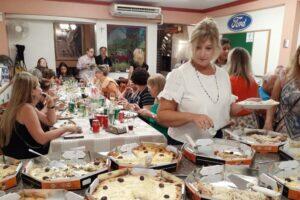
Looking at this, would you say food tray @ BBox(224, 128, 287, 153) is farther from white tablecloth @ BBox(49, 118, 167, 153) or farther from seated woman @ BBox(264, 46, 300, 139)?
white tablecloth @ BBox(49, 118, 167, 153)

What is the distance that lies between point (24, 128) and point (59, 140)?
27 centimetres

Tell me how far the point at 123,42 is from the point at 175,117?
5.88 meters

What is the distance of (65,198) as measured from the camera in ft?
2.94

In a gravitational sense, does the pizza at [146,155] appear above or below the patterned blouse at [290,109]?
below

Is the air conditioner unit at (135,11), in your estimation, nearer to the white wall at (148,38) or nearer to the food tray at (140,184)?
the white wall at (148,38)

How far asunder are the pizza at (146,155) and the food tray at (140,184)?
0.07 meters

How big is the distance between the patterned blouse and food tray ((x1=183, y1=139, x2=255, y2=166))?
26.7 inches

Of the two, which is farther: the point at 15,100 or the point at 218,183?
the point at 15,100

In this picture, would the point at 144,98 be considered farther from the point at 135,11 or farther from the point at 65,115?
the point at 135,11

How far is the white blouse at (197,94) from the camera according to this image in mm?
1430

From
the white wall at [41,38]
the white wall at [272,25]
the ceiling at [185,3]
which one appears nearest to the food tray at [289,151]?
the white wall at [272,25]

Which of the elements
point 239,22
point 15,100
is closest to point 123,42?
point 239,22

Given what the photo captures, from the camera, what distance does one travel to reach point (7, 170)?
1102mm

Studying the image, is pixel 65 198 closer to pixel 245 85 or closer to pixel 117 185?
pixel 117 185
